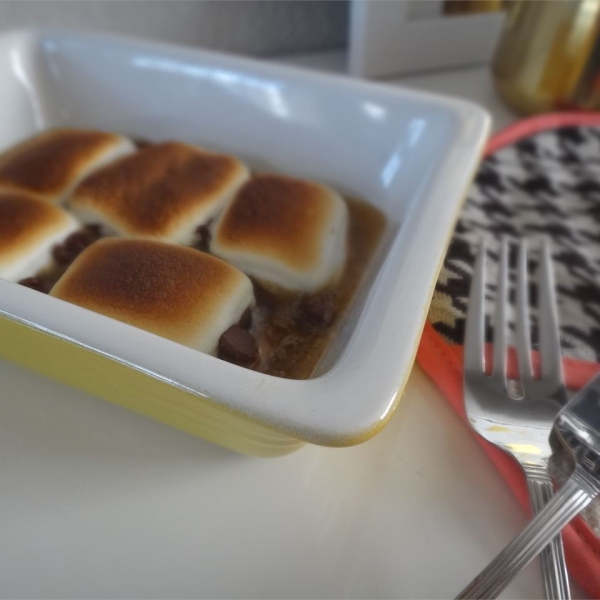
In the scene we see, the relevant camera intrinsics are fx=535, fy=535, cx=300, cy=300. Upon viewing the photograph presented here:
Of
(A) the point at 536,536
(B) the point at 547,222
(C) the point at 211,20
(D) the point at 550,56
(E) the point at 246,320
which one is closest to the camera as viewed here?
(A) the point at 536,536

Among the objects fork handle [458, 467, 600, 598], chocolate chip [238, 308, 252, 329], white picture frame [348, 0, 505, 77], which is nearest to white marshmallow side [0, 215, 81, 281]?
chocolate chip [238, 308, 252, 329]

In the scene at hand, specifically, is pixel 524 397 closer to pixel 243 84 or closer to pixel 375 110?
pixel 375 110

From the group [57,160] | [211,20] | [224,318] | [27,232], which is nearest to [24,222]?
[27,232]

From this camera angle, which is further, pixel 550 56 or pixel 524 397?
pixel 550 56

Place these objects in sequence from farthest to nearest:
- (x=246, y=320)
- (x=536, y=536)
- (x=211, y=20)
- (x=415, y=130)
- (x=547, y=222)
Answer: (x=211, y=20) → (x=547, y=222) → (x=415, y=130) → (x=246, y=320) → (x=536, y=536)

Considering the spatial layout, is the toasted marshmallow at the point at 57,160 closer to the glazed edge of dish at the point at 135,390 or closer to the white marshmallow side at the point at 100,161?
the white marshmallow side at the point at 100,161

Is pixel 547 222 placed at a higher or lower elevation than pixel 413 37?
lower

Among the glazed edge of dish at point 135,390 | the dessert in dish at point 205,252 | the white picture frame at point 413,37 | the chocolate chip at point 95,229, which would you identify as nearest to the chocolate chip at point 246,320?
the dessert in dish at point 205,252
